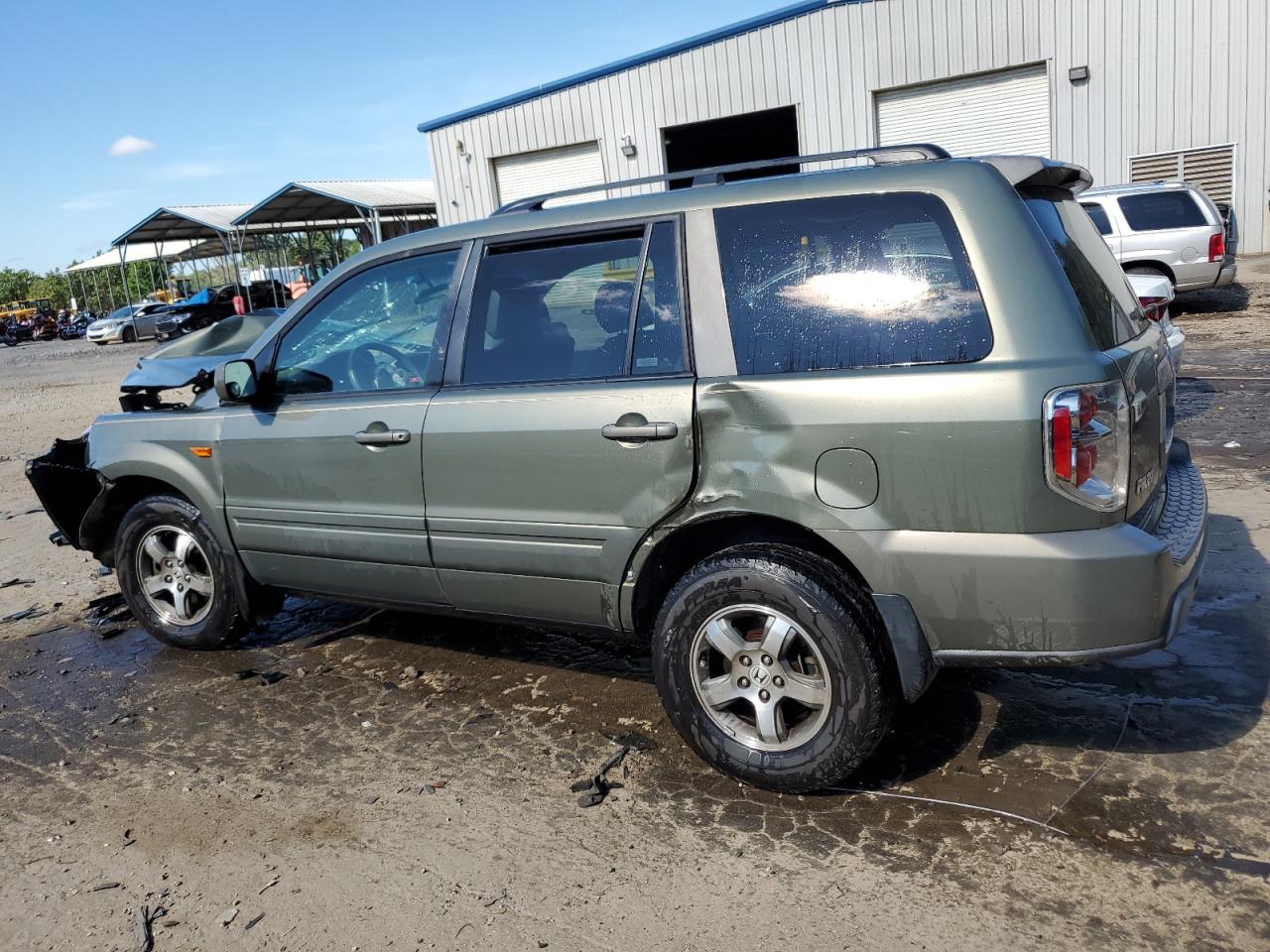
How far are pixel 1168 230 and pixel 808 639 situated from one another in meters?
13.7

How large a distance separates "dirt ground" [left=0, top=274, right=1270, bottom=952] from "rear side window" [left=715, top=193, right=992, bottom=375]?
1.41 metres

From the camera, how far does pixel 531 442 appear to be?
3.65 meters

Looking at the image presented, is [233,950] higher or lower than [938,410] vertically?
lower

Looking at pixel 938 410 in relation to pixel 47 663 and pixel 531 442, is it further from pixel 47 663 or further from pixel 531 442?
pixel 47 663

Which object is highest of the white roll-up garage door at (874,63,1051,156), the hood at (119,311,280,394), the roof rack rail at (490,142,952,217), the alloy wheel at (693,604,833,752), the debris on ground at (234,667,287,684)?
the white roll-up garage door at (874,63,1051,156)

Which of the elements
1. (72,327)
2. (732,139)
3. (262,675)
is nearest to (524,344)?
(262,675)

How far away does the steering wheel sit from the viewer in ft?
13.8

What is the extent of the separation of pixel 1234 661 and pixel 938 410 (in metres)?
2.03

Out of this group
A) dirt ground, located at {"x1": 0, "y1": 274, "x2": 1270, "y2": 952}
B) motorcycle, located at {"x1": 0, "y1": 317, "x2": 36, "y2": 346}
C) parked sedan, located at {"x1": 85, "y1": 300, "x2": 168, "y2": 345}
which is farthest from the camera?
motorcycle, located at {"x1": 0, "y1": 317, "x2": 36, "y2": 346}

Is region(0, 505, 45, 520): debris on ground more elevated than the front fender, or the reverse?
the front fender

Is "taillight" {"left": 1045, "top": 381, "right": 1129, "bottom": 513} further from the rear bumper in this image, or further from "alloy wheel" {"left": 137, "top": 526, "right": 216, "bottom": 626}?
"alloy wheel" {"left": 137, "top": 526, "right": 216, "bottom": 626}

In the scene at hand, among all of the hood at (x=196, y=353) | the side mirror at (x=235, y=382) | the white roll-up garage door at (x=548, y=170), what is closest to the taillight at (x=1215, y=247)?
the hood at (x=196, y=353)

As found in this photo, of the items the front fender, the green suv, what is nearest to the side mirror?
the green suv

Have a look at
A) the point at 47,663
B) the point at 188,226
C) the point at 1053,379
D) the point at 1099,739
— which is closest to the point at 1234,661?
the point at 1099,739
